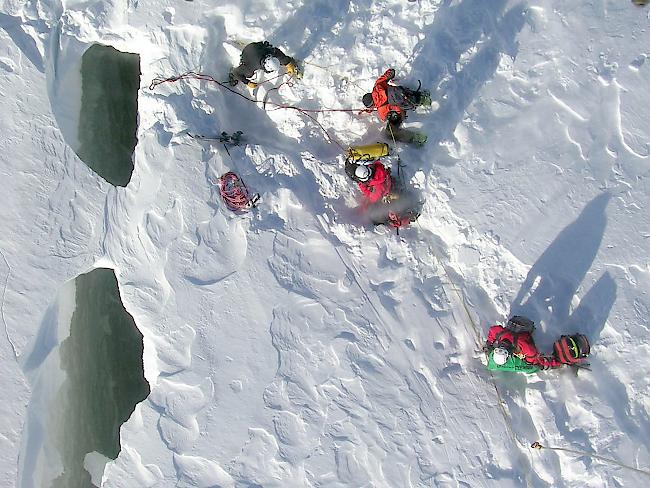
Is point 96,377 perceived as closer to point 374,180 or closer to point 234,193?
point 234,193

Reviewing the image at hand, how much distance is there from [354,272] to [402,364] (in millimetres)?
1238

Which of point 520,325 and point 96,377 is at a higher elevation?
point 520,325

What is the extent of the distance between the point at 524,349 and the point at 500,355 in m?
0.30

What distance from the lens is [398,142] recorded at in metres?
6.25

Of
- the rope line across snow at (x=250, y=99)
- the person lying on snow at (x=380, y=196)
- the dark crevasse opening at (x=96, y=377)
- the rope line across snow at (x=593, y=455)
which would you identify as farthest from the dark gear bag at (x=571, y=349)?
the dark crevasse opening at (x=96, y=377)

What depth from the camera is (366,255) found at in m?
6.21

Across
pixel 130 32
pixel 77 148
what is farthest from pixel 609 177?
pixel 77 148

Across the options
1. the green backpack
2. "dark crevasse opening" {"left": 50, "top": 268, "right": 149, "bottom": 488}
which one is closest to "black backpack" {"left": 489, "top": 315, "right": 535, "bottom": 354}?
the green backpack

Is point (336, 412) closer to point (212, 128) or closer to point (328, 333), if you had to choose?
point (328, 333)

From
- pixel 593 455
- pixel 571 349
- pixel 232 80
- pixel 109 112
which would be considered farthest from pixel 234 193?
pixel 593 455

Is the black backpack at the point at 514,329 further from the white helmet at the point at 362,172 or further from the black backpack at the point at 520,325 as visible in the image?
the white helmet at the point at 362,172

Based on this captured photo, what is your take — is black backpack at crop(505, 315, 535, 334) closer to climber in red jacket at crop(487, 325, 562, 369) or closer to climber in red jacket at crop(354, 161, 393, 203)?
climber in red jacket at crop(487, 325, 562, 369)

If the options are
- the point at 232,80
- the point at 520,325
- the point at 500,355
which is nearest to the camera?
the point at 500,355

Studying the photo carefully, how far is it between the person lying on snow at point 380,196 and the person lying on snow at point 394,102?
0.50 meters
